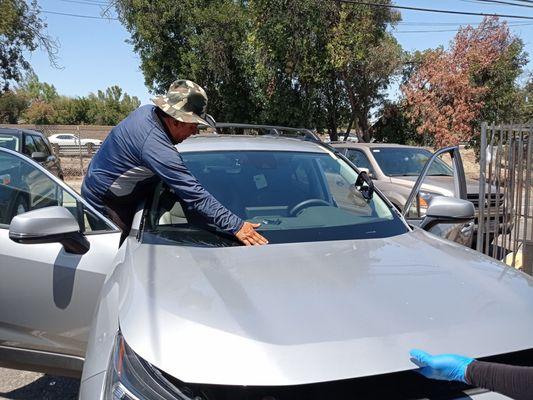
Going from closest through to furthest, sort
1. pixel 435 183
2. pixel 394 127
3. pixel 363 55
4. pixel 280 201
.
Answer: pixel 280 201, pixel 435 183, pixel 363 55, pixel 394 127

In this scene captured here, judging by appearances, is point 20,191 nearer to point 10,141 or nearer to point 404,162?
point 10,141

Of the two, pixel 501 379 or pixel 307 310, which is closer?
pixel 501 379

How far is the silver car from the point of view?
5.33ft

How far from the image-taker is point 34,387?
3.70 m

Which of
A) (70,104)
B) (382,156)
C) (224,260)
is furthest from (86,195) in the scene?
(70,104)

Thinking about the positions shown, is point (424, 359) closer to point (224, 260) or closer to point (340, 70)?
point (224, 260)

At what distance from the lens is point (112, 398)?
171 centimetres

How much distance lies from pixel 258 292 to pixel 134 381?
21.7 inches

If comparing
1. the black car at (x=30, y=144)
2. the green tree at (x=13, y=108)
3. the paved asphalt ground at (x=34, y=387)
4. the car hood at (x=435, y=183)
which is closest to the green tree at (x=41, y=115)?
the green tree at (x=13, y=108)

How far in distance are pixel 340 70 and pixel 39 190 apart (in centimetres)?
1719

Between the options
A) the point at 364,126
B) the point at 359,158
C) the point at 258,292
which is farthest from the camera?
the point at 364,126

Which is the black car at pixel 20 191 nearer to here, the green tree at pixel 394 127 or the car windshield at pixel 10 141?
the car windshield at pixel 10 141

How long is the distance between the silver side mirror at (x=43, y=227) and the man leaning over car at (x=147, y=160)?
39cm

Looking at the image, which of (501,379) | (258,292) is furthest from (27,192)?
(501,379)
